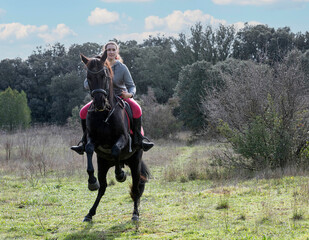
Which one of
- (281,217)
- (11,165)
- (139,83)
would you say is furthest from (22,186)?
(139,83)

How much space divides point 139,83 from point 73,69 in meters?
9.91

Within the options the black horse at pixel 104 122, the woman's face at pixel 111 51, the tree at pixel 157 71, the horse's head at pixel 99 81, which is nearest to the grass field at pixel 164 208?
the black horse at pixel 104 122

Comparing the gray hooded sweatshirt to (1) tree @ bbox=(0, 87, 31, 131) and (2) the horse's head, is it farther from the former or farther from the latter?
(1) tree @ bbox=(0, 87, 31, 131)

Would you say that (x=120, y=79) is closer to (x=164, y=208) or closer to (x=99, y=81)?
(x=99, y=81)

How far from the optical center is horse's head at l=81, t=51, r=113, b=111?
22.0ft

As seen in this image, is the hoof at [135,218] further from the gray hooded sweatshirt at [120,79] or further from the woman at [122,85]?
the gray hooded sweatshirt at [120,79]

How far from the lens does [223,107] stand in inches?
604

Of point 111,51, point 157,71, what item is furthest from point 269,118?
point 157,71

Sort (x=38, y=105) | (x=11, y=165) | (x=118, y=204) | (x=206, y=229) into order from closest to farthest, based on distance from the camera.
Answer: (x=206, y=229) < (x=118, y=204) < (x=11, y=165) < (x=38, y=105)

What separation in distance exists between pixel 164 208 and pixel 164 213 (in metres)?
0.52

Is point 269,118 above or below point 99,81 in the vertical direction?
below

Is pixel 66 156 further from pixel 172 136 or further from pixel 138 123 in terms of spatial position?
pixel 172 136

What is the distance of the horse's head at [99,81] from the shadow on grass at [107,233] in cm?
207

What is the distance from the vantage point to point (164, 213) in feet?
27.1
